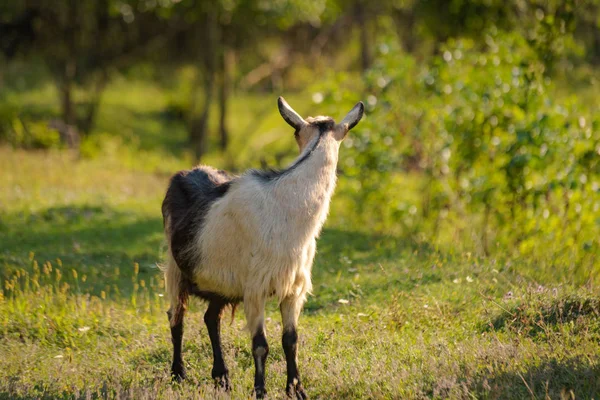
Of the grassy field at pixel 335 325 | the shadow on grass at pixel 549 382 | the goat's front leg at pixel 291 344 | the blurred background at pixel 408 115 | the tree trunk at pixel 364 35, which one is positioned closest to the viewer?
the shadow on grass at pixel 549 382

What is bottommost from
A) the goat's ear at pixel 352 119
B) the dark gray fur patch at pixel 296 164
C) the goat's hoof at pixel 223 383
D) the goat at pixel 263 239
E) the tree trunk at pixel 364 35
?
the goat's hoof at pixel 223 383

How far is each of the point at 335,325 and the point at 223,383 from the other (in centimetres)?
140

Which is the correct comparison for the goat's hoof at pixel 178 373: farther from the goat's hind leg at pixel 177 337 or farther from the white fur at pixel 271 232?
Result: the white fur at pixel 271 232

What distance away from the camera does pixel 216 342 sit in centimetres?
573

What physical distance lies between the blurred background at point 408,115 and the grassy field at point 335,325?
1237 mm

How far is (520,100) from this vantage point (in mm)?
9844

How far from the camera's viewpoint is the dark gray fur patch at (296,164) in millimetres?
5332

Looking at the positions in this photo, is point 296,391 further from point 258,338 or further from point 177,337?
point 177,337

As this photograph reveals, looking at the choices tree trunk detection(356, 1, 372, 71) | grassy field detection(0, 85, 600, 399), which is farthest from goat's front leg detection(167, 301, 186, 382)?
tree trunk detection(356, 1, 372, 71)

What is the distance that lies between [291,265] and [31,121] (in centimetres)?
1603

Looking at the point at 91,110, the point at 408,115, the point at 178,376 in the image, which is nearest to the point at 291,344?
the point at 178,376

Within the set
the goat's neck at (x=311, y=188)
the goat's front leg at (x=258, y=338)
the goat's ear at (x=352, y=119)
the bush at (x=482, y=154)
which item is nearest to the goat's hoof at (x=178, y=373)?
the goat's front leg at (x=258, y=338)

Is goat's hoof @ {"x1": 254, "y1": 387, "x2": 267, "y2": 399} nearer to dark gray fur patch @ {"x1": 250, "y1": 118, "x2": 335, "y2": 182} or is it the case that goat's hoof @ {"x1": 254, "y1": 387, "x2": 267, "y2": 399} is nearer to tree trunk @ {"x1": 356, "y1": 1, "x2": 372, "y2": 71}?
dark gray fur patch @ {"x1": 250, "y1": 118, "x2": 335, "y2": 182}

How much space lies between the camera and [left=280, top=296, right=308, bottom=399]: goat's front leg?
5164 mm
